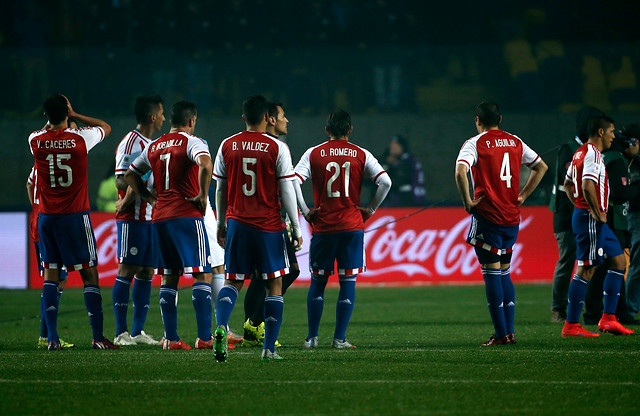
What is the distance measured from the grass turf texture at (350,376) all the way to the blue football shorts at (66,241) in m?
0.72

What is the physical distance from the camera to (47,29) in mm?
21500

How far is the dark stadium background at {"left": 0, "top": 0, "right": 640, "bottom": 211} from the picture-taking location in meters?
19.3

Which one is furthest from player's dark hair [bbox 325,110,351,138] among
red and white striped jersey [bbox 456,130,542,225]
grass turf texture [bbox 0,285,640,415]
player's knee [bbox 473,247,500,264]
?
grass turf texture [bbox 0,285,640,415]

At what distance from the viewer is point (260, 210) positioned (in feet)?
21.4

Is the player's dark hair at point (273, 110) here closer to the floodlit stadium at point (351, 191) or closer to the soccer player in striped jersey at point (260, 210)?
the floodlit stadium at point (351, 191)

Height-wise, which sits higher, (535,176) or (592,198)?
(535,176)

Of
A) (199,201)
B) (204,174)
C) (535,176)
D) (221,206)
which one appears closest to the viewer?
(221,206)

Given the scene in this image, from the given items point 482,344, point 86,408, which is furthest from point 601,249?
point 86,408

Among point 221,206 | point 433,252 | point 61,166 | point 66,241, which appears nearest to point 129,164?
point 61,166

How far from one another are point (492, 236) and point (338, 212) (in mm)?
1261

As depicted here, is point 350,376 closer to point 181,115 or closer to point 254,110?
point 254,110

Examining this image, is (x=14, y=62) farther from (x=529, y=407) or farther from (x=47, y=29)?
(x=529, y=407)

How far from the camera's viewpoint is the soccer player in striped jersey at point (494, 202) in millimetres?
7570

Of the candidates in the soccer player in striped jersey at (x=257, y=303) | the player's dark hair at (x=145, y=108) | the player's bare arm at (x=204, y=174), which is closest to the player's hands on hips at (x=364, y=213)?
the soccer player in striped jersey at (x=257, y=303)
